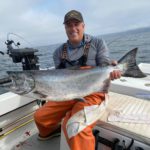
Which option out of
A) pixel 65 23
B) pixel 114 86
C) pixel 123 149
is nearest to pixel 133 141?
pixel 123 149

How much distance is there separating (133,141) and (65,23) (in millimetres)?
2106

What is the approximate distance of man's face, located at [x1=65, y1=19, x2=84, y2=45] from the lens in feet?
11.6

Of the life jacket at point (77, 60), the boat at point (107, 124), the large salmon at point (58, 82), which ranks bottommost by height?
the boat at point (107, 124)

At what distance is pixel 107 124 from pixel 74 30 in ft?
5.24

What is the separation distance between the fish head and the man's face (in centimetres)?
118

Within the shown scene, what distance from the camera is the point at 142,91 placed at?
4.01 metres

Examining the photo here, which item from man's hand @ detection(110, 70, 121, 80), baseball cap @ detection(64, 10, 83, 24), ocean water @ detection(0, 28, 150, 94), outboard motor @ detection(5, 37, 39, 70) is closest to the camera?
man's hand @ detection(110, 70, 121, 80)

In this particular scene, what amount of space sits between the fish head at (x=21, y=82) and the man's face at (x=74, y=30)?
1179mm

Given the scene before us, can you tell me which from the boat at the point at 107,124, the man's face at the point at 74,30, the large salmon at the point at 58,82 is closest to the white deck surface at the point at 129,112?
the boat at the point at 107,124

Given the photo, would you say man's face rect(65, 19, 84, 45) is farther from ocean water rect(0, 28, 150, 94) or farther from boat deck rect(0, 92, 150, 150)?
boat deck rect(0, 92, 150, 150)

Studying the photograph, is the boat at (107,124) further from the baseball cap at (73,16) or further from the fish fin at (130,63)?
the baseball cap at (73,16)

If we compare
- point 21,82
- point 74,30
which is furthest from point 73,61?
point 21,82

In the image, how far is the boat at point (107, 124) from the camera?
108 inches

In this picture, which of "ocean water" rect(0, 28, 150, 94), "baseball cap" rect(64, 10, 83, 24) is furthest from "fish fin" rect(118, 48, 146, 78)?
"ocean water" rect(0, 28, 150, 94)
